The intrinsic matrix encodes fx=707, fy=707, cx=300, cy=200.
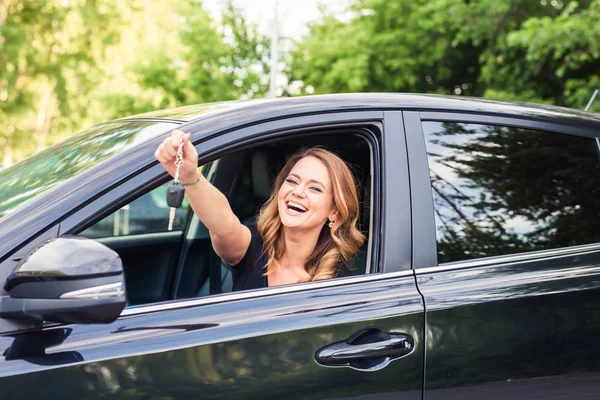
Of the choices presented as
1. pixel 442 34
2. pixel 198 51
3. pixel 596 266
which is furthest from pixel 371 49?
pixel 596 266

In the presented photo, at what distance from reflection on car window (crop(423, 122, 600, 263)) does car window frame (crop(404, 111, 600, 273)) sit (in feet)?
0.07

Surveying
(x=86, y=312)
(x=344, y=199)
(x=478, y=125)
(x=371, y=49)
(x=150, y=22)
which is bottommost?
(x=86, y=312)

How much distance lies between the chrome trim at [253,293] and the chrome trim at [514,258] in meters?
0.10

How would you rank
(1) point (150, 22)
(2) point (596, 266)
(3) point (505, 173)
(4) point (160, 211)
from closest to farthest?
(2) point (596, 266), (3) point (505, 173), (4) point (160, 211), (1) point (150, 22)

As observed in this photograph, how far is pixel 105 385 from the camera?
1.52 m

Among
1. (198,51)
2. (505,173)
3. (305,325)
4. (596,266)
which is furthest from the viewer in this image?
(198,51)

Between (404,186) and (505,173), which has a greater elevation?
(505,173)

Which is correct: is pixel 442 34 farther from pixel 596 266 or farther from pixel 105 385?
pixel 105 385

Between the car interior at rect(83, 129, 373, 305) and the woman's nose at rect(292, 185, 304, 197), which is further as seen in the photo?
the car interior at rect(83, 129, 373, 305)

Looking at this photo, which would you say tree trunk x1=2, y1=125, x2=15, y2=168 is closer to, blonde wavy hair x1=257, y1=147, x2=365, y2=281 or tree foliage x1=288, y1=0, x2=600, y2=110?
tree foliage x1=288, y1=0, x2=600, y2=110

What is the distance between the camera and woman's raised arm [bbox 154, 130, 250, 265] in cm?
171

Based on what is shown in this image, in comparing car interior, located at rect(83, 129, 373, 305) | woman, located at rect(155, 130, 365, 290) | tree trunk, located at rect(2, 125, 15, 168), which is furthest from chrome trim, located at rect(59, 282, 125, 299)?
tree trunk, located at rect(2, 125, 15, 168)

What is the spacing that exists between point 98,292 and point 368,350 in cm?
68

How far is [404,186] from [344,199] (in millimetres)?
401
